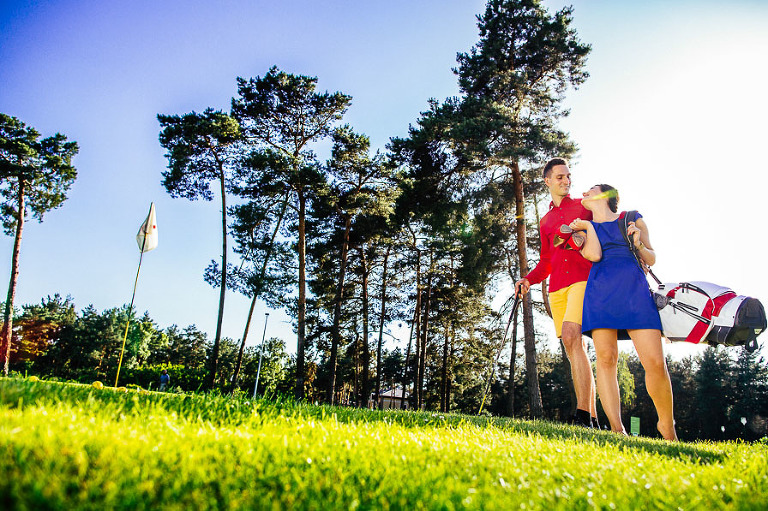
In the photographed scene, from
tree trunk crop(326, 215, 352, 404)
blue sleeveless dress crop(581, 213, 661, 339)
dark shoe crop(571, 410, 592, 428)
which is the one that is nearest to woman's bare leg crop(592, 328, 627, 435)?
blue sleeveless dress crop(581, 213, 661, 339)

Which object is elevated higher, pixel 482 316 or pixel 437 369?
pixel 482 316

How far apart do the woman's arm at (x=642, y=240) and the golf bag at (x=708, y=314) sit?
0.31m

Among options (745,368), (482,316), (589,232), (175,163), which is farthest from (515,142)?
(745,368)

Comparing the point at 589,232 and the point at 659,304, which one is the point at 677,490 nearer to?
the point at 659,304

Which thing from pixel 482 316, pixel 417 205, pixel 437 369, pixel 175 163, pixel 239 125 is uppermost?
pixel 239 125

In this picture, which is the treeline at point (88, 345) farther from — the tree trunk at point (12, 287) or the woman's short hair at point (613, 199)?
the woman's short hair at point (613, 199)

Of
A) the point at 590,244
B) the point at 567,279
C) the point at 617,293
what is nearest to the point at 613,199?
the point at 590,244

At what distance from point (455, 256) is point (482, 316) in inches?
232

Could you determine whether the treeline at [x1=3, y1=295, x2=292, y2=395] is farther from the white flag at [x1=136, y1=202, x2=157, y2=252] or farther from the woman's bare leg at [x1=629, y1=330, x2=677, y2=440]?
the woman's bare leg at [x1=629, y1=330, x2=677, y2=440]

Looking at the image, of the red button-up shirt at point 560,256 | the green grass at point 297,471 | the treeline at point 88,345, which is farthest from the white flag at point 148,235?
the treeline at point 88,345

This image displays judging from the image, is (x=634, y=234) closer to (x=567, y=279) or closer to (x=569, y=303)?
(x=567, y=279)

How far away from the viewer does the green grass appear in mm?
1132

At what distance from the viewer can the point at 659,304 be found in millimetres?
3949

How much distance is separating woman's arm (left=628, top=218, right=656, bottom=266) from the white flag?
287 inches
